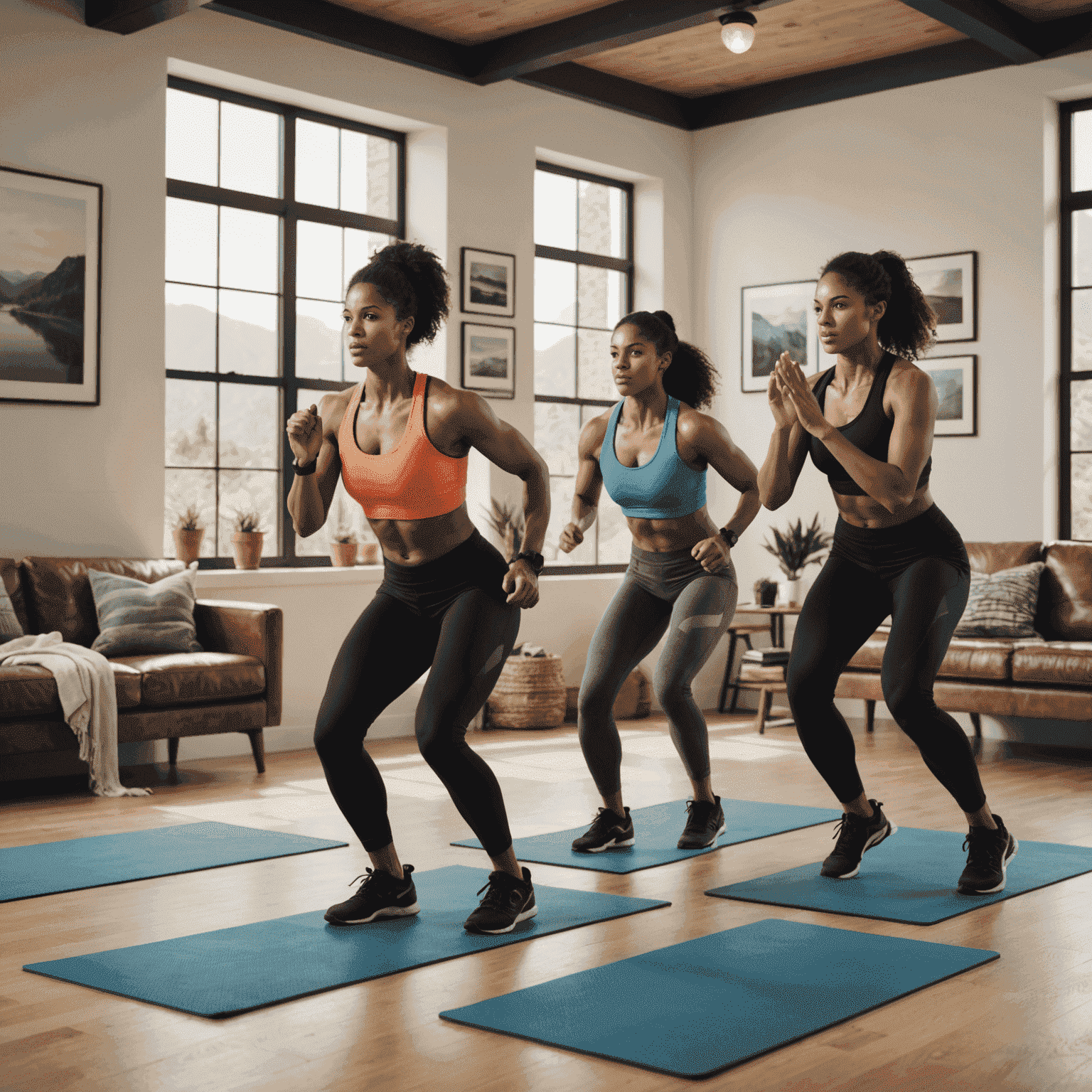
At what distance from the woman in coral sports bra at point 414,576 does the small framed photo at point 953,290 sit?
186 inches

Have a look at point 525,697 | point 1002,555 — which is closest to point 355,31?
point 525,697

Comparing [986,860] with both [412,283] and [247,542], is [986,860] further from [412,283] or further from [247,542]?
[247,542]

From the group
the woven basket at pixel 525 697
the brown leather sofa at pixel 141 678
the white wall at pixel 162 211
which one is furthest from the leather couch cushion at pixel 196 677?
the woven basket at pixel 525 697

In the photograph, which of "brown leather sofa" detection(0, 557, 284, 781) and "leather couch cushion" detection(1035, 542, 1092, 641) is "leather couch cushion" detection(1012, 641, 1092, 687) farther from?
"brown leather sofa" detection(0, 557, 284, 781)

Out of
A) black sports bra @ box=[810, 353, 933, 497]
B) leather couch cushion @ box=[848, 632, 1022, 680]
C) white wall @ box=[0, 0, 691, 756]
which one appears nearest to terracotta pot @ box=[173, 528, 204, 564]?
white wall @ box=[0, 0, 691, 756]

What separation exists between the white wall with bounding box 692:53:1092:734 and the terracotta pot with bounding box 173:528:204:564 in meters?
3.30

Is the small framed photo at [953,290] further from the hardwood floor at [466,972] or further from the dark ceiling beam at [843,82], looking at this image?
the hardwood floor at [466,972]

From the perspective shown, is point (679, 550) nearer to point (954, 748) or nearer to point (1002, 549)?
point (954, 748)

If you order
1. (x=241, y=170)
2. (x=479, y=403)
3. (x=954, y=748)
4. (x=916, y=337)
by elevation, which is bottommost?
(x=954, y=748)

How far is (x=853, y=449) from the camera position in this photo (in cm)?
325

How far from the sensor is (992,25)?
653 cm

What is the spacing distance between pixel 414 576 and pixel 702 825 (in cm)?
144

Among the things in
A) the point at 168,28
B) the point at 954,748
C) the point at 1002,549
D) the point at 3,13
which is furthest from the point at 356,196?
the point at 954,748

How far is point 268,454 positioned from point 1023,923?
4453 millimetres
